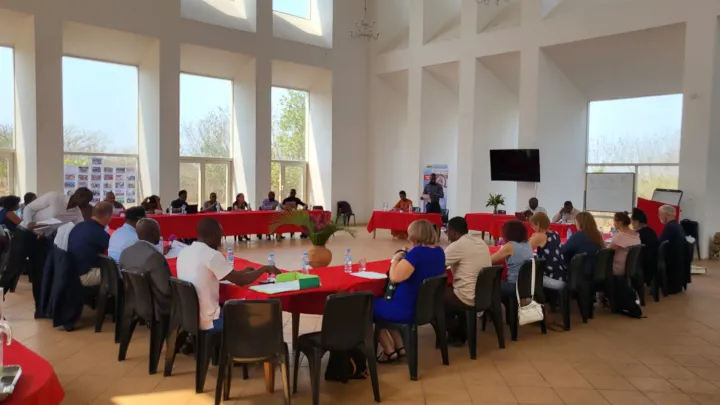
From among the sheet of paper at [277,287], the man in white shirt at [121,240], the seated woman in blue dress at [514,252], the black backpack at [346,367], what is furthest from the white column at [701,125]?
the man in white shirt at [121,240]

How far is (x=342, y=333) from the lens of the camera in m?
3.14

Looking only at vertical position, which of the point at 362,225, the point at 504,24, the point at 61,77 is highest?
the point at 504,24

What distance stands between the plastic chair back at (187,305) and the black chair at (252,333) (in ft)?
1.29

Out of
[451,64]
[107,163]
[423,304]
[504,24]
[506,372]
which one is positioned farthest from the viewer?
[451,64]

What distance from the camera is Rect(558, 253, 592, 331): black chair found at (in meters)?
5.01

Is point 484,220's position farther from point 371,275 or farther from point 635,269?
point 371,275

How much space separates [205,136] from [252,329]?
11388 mm

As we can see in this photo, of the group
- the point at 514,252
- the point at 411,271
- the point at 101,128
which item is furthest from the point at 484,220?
the point at 101,128

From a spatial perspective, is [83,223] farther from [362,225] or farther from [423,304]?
[362,225]

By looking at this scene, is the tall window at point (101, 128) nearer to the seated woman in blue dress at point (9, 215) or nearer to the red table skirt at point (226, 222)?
the red table skirt at point (226, 222)

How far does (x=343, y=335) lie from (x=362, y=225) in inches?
483

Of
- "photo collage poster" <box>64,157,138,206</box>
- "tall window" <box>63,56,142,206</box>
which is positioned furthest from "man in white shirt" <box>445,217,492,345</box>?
"tall window" <box>63,56,142,206</box>

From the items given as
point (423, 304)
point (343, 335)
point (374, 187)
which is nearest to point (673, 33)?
point (374, 187)

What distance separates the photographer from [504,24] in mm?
12711
